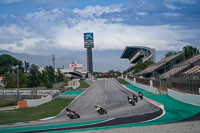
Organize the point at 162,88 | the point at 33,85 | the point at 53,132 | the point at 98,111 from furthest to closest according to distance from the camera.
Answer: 1. the point at 33,85
2. the point at 162,88
3. the point at 98,111
4. the point at 53,132

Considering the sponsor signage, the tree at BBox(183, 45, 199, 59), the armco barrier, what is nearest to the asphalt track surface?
the armco barrier

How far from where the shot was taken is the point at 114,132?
13.2m

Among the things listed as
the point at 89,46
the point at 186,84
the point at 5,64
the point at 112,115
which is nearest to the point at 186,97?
the point at 186,84

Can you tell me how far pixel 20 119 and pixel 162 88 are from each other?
25.7 meters

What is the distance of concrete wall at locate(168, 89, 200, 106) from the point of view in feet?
82.2

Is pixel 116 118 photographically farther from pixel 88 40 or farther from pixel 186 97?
pixel 88 40

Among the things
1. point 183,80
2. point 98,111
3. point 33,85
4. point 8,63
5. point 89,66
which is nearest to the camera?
point 98,111

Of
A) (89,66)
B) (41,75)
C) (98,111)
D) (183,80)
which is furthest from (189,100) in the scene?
(89,66)

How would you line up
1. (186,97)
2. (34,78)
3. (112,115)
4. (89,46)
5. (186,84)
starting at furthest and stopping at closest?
(89,46)
(34,78)
(186,84)
(186,97)
(112,115)

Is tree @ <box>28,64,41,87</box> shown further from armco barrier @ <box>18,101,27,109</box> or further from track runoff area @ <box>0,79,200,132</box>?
track runoff area @ <box>0,79,200,132</box>

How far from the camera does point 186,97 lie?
92.7ft

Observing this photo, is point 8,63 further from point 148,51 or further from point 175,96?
point 175,96

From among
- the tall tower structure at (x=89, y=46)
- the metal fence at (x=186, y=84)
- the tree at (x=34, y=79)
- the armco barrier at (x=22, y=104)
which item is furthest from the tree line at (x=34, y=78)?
the tall tower structure at (x=89, y=46)

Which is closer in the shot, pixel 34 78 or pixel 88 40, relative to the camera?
pixel 34 78
